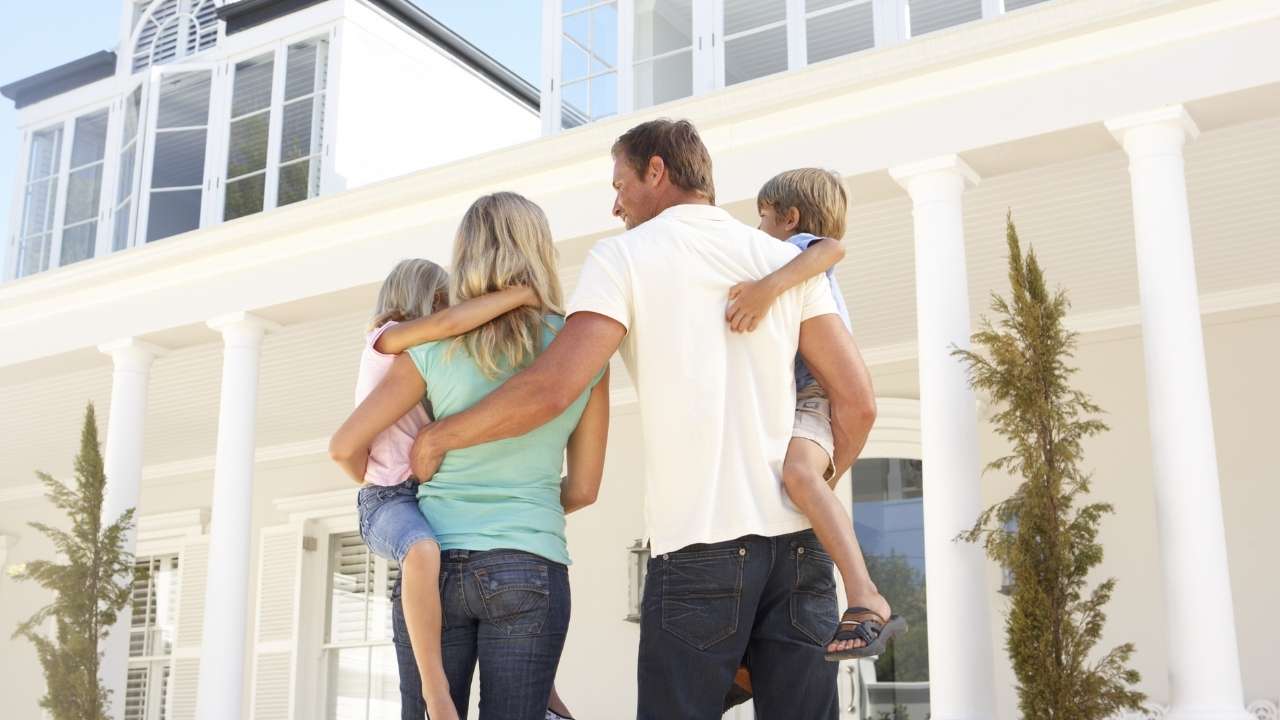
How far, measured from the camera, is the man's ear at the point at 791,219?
8.32ft

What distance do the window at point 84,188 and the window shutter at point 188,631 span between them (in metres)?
2.86

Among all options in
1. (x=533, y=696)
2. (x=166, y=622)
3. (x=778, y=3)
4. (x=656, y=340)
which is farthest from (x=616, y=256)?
(x=166, y=622)

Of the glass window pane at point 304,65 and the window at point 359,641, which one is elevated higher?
the glass window pane at point 304,65

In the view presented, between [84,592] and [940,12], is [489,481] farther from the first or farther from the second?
[84,592]

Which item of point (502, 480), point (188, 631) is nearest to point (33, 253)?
point (188, 631)

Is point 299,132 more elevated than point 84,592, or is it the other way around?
point 299,132

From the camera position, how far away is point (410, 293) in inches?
97.7

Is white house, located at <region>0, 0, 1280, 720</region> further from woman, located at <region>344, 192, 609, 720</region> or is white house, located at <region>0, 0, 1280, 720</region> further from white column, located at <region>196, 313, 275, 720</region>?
woman, located at <region>344, 192, 609, 720</region>

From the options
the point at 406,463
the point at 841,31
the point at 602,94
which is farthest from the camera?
the point at 602,94

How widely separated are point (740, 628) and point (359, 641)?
33.2 ft

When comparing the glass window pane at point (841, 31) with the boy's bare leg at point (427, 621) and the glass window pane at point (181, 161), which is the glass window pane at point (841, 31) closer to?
the glass window pane at point (181, 161)

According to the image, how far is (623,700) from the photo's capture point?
9938mm

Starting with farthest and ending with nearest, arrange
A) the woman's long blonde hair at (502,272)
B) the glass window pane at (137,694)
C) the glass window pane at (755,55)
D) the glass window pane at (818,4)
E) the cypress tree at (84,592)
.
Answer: the glass window pane at (137,694)
the glass window pane at (755,55)
the glass window pane at (818,4)
the cypress tree at (84,592)
the woman's long blonde hair at (502,272)

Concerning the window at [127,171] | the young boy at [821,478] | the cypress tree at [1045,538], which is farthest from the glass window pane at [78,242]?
the young boy at [821,478]
